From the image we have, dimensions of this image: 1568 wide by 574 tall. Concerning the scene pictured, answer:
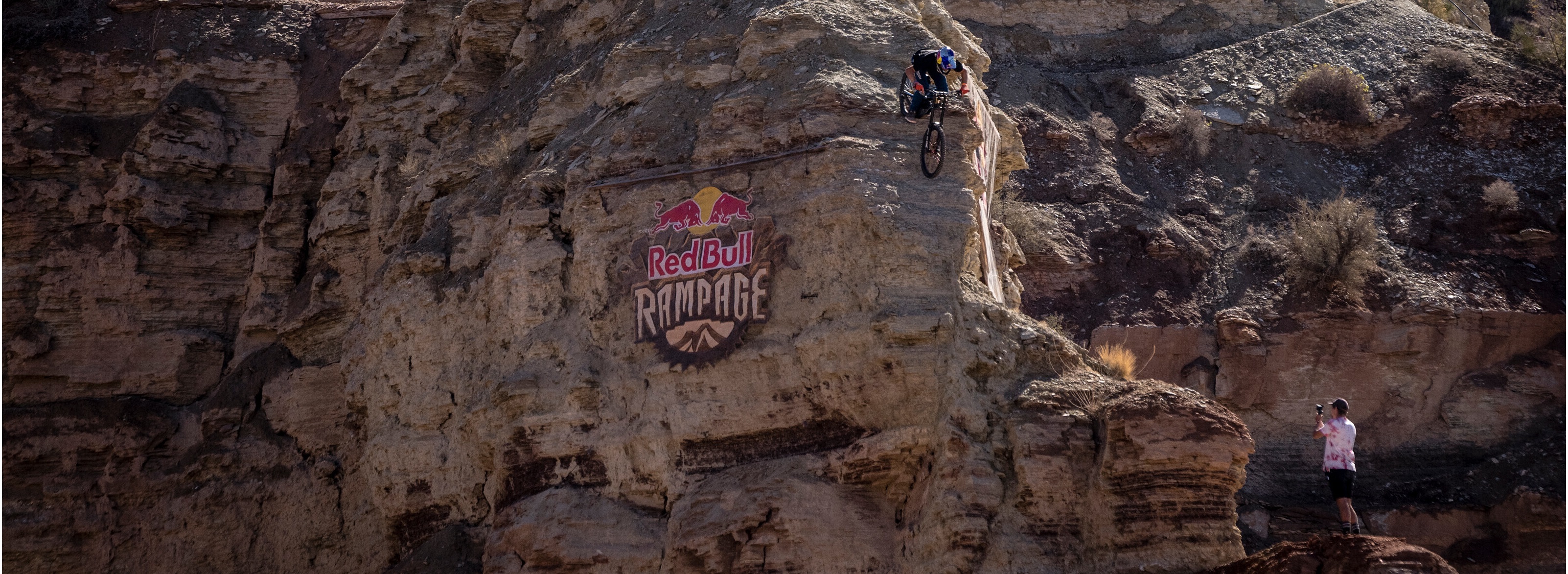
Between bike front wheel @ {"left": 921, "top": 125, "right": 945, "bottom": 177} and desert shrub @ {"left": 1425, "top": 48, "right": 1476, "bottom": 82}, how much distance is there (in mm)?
17821

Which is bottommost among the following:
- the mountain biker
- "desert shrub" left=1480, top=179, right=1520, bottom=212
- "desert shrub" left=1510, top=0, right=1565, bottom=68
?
"desert shrub" left=1480, top=179, right=1520, bottom=212

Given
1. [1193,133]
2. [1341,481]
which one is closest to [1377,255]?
[1193,133]

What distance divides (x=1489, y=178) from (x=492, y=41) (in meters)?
17.4

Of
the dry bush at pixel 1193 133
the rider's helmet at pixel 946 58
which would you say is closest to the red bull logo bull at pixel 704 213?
the rider's helmet at pixel 946 58

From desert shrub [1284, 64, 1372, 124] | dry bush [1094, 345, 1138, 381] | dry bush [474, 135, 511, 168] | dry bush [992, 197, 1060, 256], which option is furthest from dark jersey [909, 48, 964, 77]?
desert shrub [1284, 64, 1372, 124]

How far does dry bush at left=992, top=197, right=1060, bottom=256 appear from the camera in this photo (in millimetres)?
22188

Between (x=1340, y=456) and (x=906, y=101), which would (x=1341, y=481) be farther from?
(x=906, y=101)

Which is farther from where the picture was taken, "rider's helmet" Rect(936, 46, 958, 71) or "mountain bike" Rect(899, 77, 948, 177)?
"rider's helmet" Rect(936, 46, 958, 71)

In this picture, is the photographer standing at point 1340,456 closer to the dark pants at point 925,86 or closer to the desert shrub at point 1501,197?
the dark pants at point 925,86

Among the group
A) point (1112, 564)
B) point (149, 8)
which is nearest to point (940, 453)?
point (1112, 564)

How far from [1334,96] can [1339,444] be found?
634 inches

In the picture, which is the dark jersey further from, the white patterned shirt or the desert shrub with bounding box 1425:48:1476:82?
the desert shrub with bounding box 1425:48:1476:82

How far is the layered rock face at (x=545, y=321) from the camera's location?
1005 cm

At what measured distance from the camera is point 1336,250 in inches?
817
